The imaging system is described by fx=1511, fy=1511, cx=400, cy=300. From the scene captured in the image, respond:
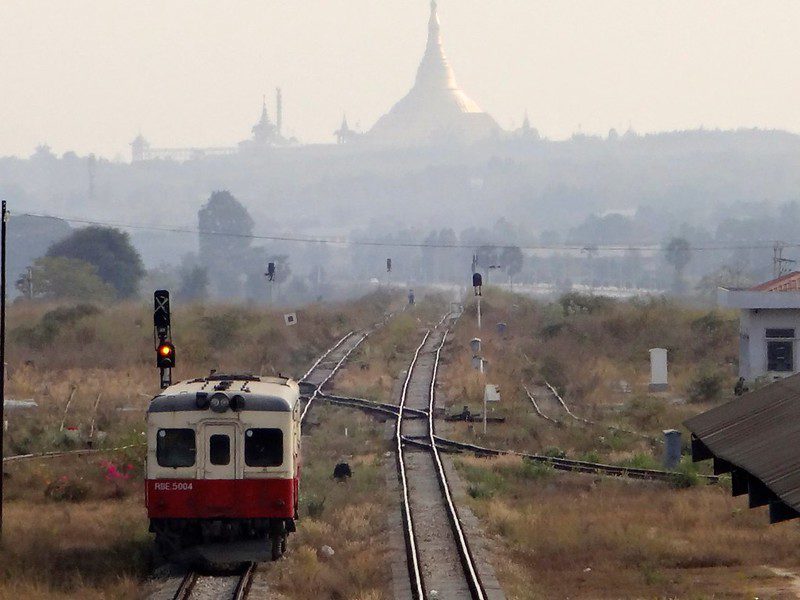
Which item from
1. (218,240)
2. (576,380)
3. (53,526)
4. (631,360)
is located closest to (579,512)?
(53,526)

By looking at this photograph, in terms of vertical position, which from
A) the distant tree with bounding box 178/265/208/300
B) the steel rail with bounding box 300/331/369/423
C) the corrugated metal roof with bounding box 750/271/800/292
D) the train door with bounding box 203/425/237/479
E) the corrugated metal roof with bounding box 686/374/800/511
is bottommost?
the steel rail with bounding box 300/331/369/423

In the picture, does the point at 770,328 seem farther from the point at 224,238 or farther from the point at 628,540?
the point at 224,238

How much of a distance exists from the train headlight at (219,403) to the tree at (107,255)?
77491 millimetres

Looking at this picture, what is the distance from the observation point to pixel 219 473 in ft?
63.6

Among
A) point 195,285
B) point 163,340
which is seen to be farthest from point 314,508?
point 195,285

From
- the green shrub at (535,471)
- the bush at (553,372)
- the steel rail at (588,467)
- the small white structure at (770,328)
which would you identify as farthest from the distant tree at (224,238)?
the green shrub at (535,471)

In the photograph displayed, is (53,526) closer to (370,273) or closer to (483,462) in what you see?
(483,462)

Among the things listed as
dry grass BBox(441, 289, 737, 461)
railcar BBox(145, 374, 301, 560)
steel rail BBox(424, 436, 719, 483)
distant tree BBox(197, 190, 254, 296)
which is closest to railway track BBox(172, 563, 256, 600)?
railcar BBox(145, 374, 301, 560)

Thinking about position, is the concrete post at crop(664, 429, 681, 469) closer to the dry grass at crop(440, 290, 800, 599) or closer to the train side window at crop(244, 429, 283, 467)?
the dry grass at crop(440, 290, 800, 599)

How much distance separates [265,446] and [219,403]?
0.82 metres

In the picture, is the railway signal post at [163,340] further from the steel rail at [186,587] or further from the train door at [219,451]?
the steel rail at [186,587]

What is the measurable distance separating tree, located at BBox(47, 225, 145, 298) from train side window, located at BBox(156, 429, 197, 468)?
77.4 metres

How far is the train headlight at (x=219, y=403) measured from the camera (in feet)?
63.8

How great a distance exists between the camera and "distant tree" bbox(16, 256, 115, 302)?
85.6 m
